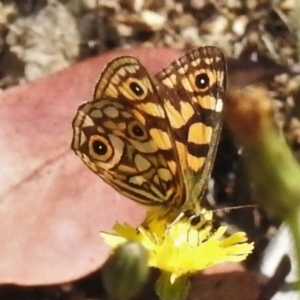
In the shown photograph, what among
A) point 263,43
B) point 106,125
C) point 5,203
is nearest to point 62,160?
point 5,203

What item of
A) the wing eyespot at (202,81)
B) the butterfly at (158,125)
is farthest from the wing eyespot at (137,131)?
the wing eyespot at (202,81)

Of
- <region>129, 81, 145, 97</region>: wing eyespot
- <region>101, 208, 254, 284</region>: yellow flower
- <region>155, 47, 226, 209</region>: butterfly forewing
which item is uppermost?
<region>129, 81, 145, 97</region>: wing eyespot

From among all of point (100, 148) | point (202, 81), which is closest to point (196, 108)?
point (202, 81)

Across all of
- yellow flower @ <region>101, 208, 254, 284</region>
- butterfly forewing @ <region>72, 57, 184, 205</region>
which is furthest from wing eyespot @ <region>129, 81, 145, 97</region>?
yellow flower @ <region>101, 208, 254, 284</region>

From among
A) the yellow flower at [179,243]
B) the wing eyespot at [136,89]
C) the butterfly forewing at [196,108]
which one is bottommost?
the yellow flower at [179,243]

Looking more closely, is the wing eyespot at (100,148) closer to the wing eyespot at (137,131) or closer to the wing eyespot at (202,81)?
the wing eyespot at (137,131)

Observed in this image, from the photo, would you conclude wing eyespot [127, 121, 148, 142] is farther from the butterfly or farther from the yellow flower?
the yellow flower
